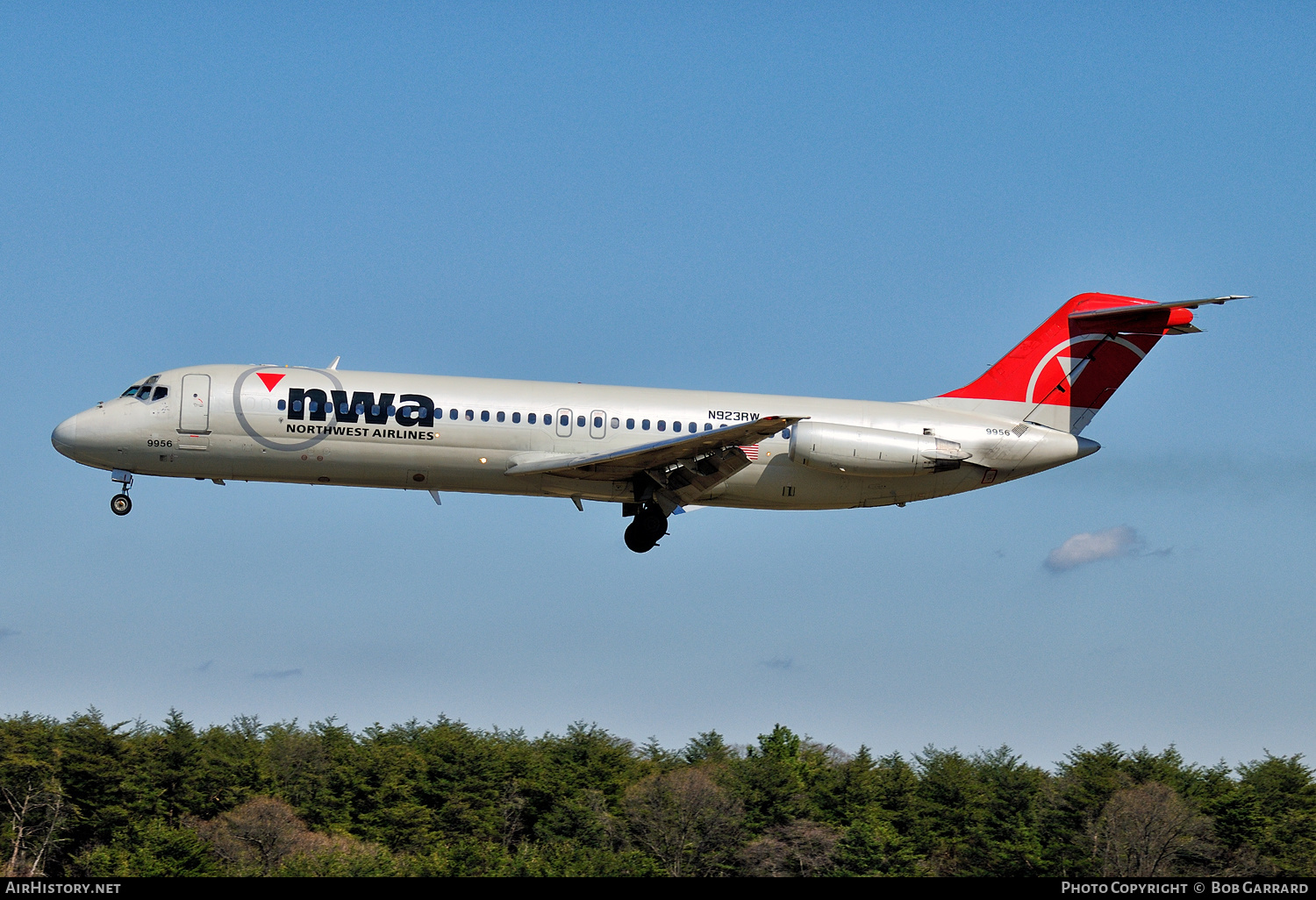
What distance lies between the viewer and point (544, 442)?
30000 mm

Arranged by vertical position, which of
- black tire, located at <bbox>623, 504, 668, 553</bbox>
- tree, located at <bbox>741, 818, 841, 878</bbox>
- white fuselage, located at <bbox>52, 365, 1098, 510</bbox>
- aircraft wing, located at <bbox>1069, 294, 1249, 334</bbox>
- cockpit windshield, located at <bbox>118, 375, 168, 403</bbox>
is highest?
aircraft wing, located at <bbox>1069, 294, 1249, 334</bbox>

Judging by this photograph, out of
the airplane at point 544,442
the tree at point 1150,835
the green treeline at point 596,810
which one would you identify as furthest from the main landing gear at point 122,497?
the tree at point 1150,835

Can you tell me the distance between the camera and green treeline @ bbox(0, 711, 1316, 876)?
1352 inches

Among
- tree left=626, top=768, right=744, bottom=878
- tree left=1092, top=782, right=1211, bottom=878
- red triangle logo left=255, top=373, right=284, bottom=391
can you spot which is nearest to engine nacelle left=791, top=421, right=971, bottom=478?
tree left=626, top=768, right=744, bottom=878

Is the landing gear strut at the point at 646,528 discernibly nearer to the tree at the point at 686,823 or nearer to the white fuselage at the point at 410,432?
the white fuselage at the point at 410,432

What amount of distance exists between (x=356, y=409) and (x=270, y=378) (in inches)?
86.2

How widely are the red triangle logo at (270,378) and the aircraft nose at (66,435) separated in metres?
4.31

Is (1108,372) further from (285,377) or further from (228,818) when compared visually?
(228,818)

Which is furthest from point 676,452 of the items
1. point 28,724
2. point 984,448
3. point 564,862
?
point 28,724

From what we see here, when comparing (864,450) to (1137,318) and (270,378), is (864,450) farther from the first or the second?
(270,378)

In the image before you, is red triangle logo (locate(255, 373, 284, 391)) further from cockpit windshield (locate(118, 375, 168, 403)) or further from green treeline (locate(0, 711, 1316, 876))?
green treeline (locate(0, 711, 1316, 876))

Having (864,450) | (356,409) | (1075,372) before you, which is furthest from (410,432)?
(1075,372)

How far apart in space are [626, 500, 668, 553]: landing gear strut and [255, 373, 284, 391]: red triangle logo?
8.69 metres
